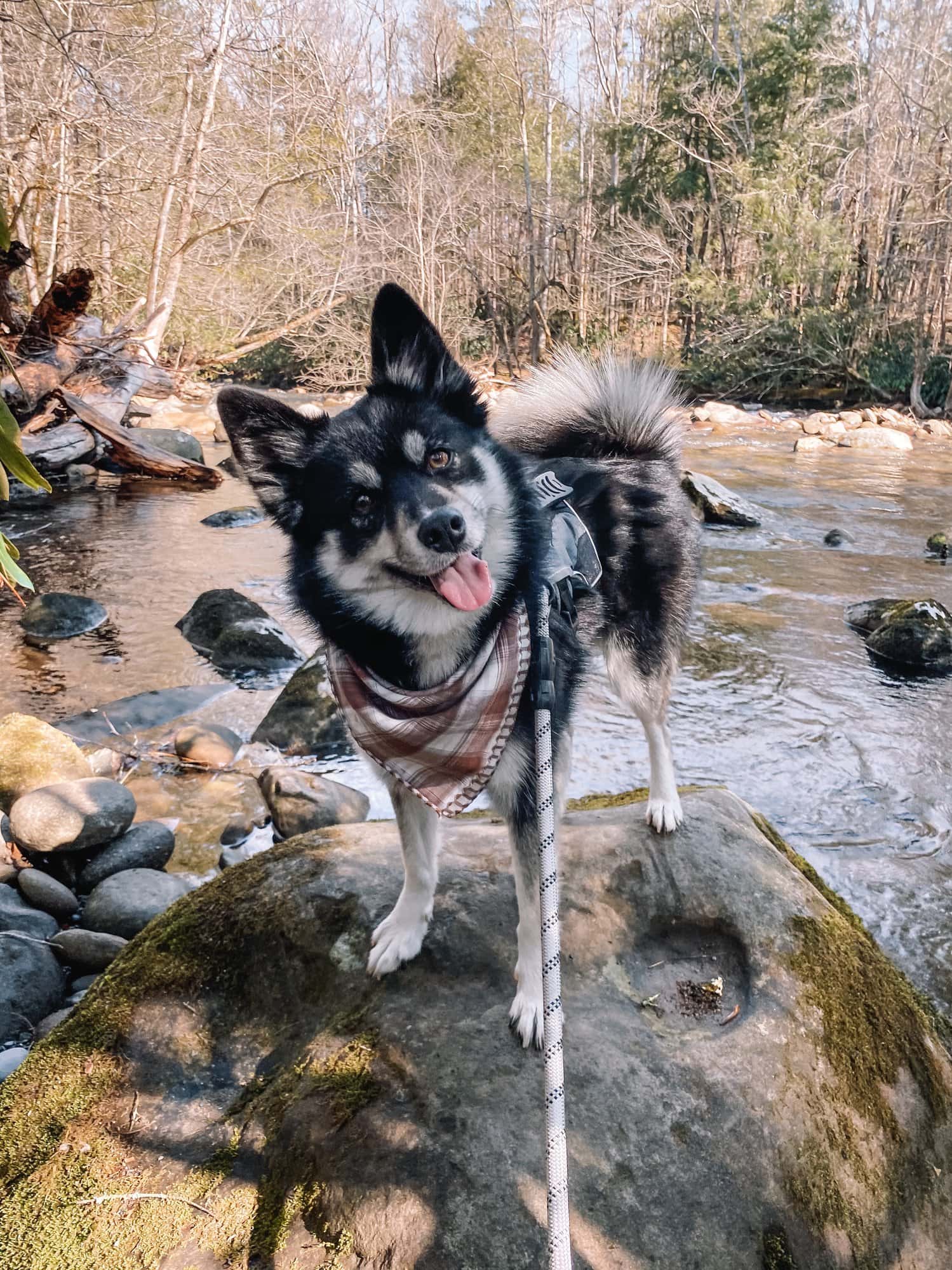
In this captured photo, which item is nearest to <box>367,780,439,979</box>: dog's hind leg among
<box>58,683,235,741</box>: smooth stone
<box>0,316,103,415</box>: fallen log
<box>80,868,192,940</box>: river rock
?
<box>80,868,192,940</box>: river rock

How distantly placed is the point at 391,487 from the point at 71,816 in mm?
2426

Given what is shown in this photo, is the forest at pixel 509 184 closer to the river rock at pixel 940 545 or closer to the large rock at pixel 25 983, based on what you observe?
the large rock at pixel 25 983

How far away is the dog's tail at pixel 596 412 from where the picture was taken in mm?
3383

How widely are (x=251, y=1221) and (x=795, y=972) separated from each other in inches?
58.1

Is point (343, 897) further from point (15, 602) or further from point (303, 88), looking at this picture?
point (303, 88)

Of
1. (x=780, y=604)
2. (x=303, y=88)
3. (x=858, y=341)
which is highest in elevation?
(x=303, y=88)

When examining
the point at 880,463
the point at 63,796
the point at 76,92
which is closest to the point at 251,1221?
the point at 63,796

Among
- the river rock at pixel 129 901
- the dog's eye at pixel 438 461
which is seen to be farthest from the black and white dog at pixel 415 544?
the river rock at pixel 129 901

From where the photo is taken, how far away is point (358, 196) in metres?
19.2

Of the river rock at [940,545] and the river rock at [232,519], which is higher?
the river rock at [940,545]

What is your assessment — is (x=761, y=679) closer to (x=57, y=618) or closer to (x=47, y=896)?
(x=47, y=896)

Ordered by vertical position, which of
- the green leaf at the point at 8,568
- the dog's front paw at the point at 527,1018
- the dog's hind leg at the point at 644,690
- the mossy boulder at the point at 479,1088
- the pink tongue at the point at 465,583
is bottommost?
the mossy boulder at the point at 479,1088

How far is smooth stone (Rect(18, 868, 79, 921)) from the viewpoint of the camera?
337 cm

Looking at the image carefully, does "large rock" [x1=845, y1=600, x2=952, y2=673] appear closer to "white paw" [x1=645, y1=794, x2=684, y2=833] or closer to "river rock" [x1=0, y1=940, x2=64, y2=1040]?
"white paw" [x1=645, y1=794, x2=684, y2=833]
